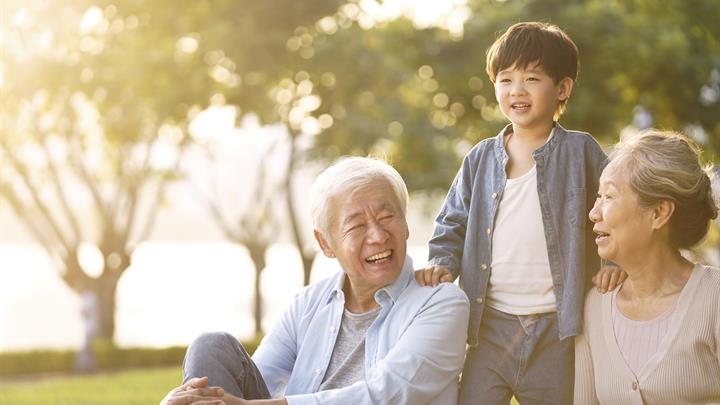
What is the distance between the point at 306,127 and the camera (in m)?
17.2

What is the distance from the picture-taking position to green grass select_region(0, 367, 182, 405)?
11.7m

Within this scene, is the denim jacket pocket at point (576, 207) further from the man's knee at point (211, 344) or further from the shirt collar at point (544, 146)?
the man's knee at point (211, 344)

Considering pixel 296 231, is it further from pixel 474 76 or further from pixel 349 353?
pixel 349 353

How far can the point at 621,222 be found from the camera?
3143mm

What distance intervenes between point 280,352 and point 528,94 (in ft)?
4.14

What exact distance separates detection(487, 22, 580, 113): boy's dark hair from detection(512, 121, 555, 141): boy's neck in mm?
166

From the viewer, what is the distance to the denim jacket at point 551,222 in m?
3.49

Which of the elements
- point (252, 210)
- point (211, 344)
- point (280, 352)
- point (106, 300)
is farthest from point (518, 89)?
point (252, 210)

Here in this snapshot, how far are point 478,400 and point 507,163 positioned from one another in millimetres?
854

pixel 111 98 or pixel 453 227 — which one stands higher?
pixel 111 98

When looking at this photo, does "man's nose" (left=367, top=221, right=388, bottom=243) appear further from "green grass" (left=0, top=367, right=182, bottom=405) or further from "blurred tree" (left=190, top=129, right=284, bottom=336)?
"blurred tree" (left=190, top=129, right=284, bottom=336)

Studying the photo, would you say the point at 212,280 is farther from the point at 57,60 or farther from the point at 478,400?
the point at 478,400

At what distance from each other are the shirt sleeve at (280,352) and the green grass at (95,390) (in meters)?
7.64

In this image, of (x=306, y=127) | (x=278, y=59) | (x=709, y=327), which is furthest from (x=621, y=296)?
(x=306, y=127)
